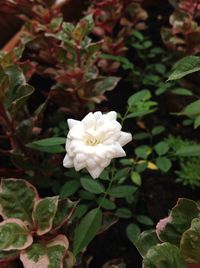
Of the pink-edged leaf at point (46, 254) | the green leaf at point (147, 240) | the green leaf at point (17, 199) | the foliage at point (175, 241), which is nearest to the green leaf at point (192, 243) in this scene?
the foliage at point (175, 241)

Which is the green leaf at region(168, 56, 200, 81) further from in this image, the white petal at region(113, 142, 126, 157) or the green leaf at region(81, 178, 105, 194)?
the green leaf at region(81, 178, 105, 194)

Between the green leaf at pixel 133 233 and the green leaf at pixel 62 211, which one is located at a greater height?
the green leaf at pixel 62 211

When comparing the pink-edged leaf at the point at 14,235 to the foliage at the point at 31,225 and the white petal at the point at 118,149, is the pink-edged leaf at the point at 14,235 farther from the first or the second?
the white petal at the point at 118,149

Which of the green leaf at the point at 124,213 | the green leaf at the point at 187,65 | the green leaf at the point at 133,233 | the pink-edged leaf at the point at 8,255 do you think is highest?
the green leaf at the point at 187,65

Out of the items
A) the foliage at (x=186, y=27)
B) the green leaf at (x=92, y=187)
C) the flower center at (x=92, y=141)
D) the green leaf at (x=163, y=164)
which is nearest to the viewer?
the flower center at (x=92, y=141)

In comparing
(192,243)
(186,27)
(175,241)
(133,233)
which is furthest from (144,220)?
(186,27)

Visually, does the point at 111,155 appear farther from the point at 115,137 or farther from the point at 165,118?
the point at 165,118

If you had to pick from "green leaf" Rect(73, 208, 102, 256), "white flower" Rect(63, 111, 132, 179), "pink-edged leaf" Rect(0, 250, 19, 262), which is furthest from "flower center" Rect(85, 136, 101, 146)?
"pink-edged leaf" Rect(0, 250, 19, 262)

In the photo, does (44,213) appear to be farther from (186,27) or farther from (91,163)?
(186,27)
